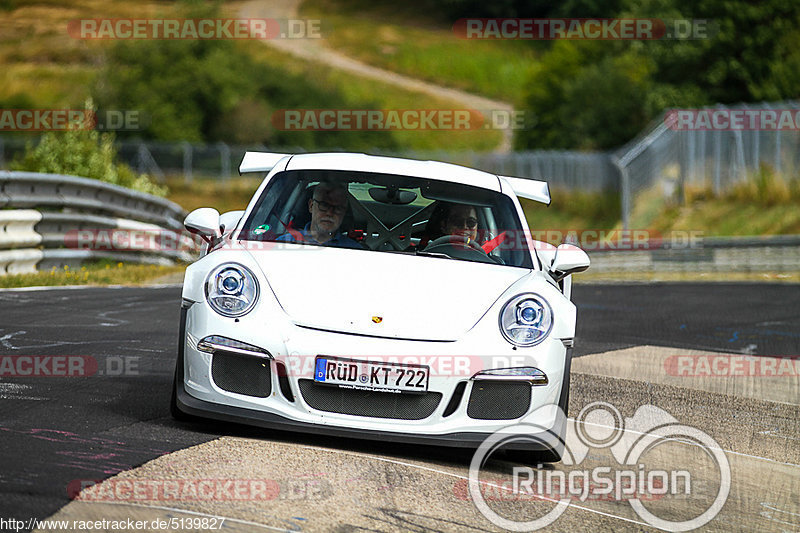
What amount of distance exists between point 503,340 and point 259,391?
45.8 inches

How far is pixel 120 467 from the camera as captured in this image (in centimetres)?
498

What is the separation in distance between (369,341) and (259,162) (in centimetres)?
217

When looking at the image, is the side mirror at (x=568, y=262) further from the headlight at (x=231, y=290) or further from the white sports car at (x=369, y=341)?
the headlight at (x=231, y=290)

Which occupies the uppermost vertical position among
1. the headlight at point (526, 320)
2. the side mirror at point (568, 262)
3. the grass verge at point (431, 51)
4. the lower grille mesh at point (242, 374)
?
the grass verge at point (431, 51)

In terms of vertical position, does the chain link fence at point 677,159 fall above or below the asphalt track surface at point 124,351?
above

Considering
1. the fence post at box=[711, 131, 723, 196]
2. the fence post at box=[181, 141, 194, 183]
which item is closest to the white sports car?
the fence post at box=[711, 131, 723, 196]

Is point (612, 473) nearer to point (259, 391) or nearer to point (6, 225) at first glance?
point (259, 391)

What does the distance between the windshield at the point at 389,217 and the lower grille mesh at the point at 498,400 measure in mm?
977

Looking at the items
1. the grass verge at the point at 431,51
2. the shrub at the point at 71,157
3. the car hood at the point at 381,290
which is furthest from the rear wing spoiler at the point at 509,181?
the grass verge at the point at 431,51

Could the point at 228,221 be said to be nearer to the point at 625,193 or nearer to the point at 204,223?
the point at 204,223

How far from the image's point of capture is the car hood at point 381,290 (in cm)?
564

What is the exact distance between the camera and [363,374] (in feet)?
18.1

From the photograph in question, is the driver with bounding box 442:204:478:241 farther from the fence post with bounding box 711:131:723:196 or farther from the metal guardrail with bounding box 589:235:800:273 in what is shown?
the fence post with bounding box 711:131:723:196

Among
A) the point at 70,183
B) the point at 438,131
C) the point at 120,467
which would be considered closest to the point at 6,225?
the point at 70,183
